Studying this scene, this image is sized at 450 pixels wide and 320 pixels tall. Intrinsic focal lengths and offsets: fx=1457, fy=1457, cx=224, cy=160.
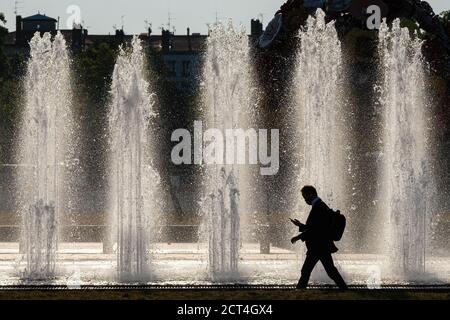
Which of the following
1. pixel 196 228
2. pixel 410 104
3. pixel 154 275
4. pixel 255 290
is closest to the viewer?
pixel 255 290

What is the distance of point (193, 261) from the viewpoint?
24.9 metres

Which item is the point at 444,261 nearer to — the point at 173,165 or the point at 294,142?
the point at 294,142

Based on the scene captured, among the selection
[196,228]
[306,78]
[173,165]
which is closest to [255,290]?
[306,78]

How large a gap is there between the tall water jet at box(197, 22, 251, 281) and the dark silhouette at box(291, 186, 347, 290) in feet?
13.6

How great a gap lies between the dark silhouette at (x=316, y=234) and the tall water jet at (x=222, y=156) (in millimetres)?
4145

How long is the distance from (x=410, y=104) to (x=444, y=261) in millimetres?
2917

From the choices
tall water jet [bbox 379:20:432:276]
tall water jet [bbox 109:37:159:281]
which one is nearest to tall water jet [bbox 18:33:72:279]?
tall water jet [bbox 109:37:159:281]

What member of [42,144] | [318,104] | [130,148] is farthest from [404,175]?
[42,144]

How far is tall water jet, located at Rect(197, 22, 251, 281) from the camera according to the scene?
22438 mm

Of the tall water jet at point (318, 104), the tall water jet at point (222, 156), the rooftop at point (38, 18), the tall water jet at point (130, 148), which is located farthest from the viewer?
the rooftop at point (38, 18)

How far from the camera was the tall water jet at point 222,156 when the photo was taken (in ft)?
73.6

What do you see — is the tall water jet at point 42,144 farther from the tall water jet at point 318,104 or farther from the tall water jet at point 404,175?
the tall water jet at point 404,175

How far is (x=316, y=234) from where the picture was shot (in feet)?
54.2

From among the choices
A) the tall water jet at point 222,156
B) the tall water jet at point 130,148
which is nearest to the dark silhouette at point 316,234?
the tall water jet at point 222,156
